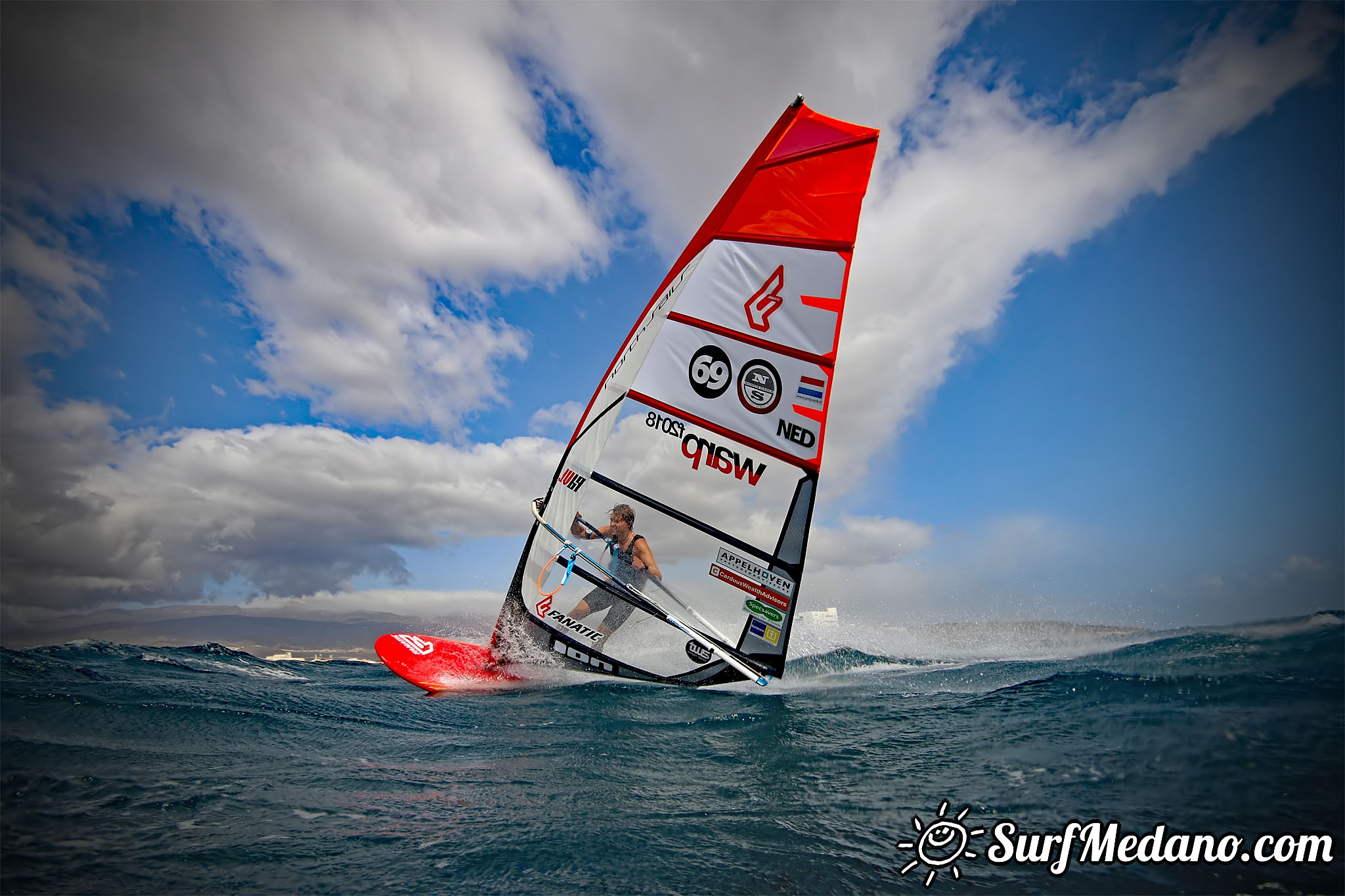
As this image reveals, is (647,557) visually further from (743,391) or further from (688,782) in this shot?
(688,782)

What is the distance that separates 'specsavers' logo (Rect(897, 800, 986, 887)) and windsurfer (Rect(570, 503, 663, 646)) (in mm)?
3421

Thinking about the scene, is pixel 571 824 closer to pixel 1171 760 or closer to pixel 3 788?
pixel 3 788

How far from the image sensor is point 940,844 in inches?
90.0

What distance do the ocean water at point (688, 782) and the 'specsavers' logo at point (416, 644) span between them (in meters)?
Result: 1.66

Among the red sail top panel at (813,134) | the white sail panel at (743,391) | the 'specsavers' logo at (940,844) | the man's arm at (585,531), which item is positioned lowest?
the 'specsavers' logo at (940,844)

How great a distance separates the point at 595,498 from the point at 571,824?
3546 millimetres

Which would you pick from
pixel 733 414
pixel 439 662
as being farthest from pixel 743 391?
pixel 439 662

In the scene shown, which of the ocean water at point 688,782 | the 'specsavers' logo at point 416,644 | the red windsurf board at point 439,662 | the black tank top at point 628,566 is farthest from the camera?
the 'specsavers' logo at point 416,644

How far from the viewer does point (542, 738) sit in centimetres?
398

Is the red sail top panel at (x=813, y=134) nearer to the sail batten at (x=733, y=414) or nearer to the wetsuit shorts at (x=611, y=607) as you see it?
the sail batten at (x=733, y=414)

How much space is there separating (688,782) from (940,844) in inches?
52.4

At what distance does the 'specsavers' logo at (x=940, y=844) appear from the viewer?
213 cm

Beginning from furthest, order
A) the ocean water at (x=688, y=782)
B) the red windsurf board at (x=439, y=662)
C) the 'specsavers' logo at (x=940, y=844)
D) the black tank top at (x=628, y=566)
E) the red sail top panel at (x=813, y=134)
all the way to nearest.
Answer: the red windsurf board at (x=439, y=662)
the black tank top at (x=628, y=566)
the red sail top panel at (x=813, y=134)
the 'specsavers' logo at (x=940, y=844)
the ocean water at (x=688, y=782)

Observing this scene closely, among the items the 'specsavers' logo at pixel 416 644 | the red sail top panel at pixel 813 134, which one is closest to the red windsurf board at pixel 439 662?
the 'specsavers' logo at pixel 416 644
